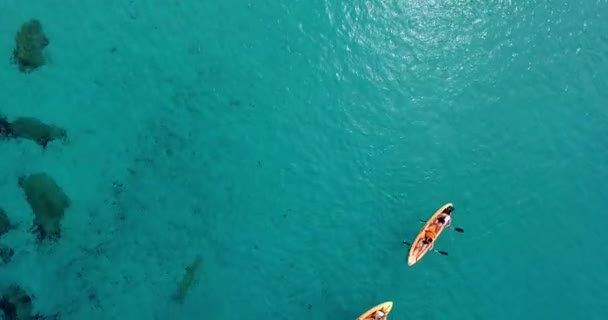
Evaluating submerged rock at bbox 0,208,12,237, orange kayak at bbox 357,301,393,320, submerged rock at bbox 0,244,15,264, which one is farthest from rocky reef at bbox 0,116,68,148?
orange kayak at bbox 357,301,393,320

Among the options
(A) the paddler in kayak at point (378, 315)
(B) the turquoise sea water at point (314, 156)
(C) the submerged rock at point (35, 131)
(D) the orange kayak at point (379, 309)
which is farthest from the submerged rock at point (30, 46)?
(A) the paddler in kayak at point (378, 315)

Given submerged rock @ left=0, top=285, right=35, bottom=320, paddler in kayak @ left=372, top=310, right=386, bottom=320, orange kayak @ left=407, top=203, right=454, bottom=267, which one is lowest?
submerged rock @ left=0, top=285, right=35, bottom=320

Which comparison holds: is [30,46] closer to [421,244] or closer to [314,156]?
[314,156]

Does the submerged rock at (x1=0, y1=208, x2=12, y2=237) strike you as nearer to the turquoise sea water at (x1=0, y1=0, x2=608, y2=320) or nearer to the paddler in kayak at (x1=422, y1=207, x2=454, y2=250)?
the turquoise sea water at (x1=0, y1=0, x2=608, y2=320)

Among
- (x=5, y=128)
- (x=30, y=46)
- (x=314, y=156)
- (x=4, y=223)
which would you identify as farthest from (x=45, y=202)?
(x=314, y=156)

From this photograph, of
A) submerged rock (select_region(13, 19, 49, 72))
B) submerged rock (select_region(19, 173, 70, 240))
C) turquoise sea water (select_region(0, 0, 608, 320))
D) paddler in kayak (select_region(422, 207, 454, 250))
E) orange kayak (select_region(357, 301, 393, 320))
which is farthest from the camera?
paddler in kayak (select_region(422, 207, 454, 250))

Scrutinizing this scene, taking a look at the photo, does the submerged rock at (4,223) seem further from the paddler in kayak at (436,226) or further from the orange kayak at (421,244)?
the paddler in kayak at (436,226)

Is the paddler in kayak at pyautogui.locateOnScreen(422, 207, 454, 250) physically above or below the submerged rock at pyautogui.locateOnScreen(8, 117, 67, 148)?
above
